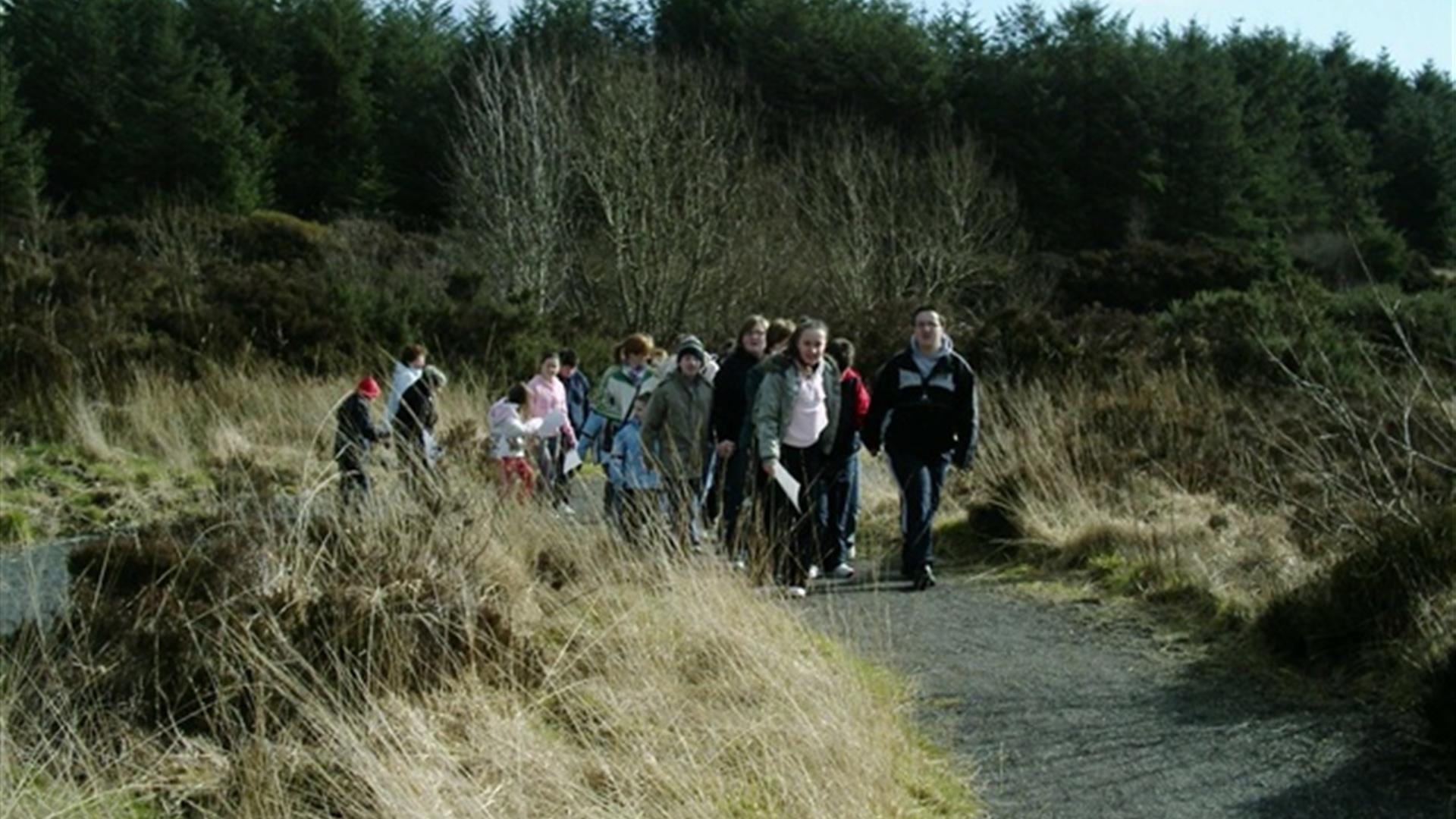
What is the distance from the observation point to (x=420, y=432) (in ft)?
31.2

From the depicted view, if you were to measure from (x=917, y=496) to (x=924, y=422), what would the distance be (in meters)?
0.45

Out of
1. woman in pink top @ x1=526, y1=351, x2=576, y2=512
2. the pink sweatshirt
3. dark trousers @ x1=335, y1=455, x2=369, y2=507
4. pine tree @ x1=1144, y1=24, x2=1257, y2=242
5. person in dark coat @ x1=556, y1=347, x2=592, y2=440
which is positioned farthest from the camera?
pine tree @ x1=1144, y1=24, x2=1257, y2=242

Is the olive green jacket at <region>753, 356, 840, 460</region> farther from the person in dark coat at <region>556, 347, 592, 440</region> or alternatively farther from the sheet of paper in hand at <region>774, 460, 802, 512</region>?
the person in dark coat at <region>556, 347, 592, 440</region>

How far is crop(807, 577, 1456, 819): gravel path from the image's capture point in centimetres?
563

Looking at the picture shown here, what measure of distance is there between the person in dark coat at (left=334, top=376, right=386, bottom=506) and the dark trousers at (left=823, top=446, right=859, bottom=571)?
9.28 feet

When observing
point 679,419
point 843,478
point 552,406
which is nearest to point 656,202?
point 552,406

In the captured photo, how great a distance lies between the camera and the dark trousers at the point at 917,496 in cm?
1017

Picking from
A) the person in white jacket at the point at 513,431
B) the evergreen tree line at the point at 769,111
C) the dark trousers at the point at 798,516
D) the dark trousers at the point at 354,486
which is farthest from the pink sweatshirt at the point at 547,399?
the evergreen tree line at the point at 769,111

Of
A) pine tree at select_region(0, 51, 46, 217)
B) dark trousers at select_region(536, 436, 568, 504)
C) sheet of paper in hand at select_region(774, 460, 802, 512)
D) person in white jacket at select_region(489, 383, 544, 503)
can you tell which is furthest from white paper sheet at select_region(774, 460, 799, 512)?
pine tree at select_region(0, 51, 46, 217)

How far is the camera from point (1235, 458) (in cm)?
1287

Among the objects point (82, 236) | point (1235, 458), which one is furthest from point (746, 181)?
point (1235, 458)

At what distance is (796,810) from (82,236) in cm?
3537

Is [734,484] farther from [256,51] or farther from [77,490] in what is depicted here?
[256,51]

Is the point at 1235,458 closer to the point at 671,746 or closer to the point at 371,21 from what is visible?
the point at 671,746
